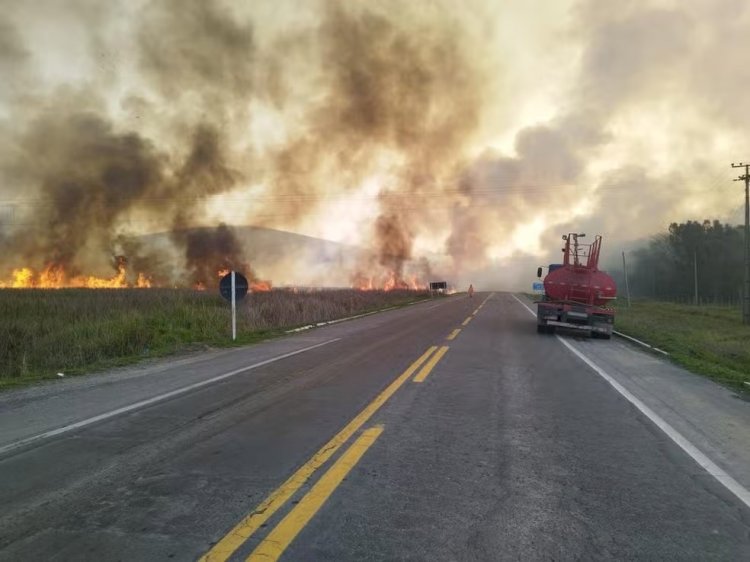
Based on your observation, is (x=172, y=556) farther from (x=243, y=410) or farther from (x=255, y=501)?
(x=243, y=410)

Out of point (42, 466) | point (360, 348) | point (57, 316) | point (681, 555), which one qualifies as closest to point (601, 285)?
point (360, 348)

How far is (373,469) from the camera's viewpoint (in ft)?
13.0

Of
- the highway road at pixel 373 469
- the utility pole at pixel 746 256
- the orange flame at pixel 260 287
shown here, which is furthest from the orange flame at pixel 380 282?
the highway road at pixel 373 469

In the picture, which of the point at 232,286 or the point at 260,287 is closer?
the point at 232,286

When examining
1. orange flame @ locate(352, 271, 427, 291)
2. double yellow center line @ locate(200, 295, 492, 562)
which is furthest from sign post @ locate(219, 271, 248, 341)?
orange flame @ locate(352, 271, 427, 291)

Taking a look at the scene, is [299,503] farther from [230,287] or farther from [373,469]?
[230,287]

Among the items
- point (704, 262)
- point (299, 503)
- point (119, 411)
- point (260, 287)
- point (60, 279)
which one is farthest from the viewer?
point (704, 262)

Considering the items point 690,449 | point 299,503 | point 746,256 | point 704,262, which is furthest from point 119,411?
point 704,262

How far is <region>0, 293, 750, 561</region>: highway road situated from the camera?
9.38ft

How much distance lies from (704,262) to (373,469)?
94.1 metres

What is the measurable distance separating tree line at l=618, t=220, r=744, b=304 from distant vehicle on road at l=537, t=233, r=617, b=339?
6888 centimetres

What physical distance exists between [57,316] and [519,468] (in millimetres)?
16534

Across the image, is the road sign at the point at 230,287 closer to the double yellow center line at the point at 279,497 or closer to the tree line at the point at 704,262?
the double yellow center line at the point at 279,497

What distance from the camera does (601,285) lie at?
15.6 metres
